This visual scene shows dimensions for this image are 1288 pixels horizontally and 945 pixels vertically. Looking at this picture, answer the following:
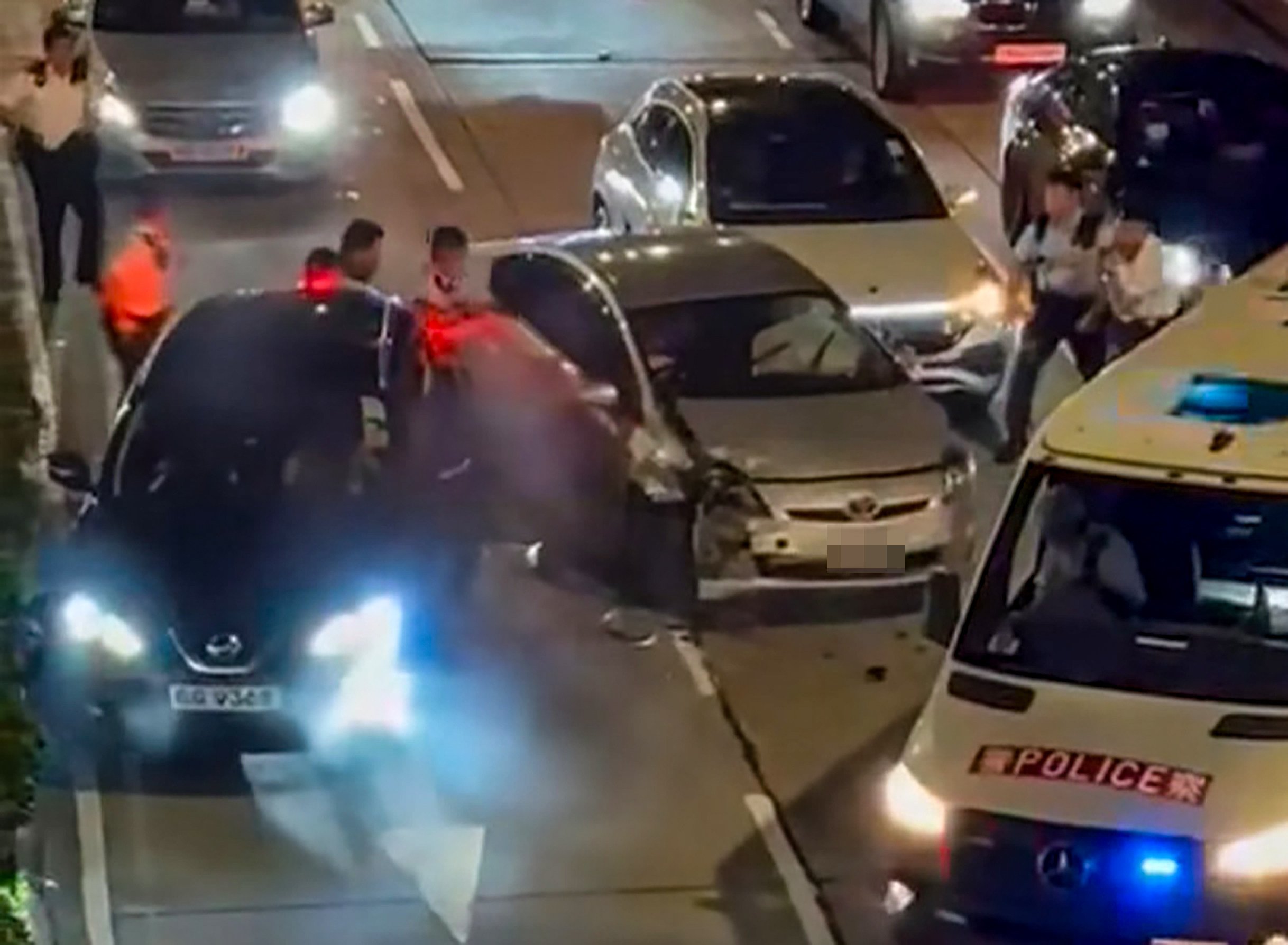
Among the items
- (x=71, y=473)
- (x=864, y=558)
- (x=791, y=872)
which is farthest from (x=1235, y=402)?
(x=71, y=473)

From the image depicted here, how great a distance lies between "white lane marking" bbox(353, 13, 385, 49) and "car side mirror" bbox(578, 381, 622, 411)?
1307 cm

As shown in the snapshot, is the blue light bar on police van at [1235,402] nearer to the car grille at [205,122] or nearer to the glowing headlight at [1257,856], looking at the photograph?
the glowing headlight at [1257,856]

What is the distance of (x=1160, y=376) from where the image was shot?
12.3 m

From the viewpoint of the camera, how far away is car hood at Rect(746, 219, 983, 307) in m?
18.0

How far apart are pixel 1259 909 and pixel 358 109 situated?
16.6 metres

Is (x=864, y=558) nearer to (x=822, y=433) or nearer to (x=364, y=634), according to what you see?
(x=822, y=433)

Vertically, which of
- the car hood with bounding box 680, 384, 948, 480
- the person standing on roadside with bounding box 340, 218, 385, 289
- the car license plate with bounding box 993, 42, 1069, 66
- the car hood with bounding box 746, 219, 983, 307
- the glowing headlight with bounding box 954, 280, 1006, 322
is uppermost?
the person standing on roadside with bounding box 340, 218, 385, 289

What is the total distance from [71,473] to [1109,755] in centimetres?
505

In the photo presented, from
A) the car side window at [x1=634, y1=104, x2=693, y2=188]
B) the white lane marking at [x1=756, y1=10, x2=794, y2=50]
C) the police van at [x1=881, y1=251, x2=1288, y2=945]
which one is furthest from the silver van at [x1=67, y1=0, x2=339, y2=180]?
the police van at [x1=881, y1=251, x2=1288, y2=945]

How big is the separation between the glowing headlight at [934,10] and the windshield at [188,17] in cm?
468

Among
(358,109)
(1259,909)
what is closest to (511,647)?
(1259,909)

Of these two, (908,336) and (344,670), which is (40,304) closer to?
(908,336)

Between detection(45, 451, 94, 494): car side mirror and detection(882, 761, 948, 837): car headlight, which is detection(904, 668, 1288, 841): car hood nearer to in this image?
detection(882, 761, 948, 837): car headlight

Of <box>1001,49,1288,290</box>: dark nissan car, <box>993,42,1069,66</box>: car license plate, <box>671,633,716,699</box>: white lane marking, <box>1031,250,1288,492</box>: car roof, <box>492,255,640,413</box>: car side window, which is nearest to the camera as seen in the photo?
<box>1031,250,1288,492</box>: car roof
